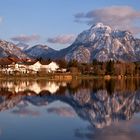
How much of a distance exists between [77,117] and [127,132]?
644 centimetres

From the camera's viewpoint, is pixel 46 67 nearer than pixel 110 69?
No

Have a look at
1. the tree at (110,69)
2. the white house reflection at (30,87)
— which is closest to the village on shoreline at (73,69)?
the tree at (110,69)

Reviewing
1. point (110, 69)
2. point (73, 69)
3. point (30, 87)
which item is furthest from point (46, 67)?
point (30, 87)

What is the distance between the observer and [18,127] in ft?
65.5

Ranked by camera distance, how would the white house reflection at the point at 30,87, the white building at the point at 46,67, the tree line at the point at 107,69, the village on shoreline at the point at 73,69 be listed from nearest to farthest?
the white house reflection at the point at 30,87
the village on shoreline at the point at 73,69
the tree line at the point at 107,69
the white building at the point at 46,67

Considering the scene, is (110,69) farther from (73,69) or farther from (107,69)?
(73,69)

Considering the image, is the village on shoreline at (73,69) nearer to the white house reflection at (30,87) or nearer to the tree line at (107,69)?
the tree line at (107,69)

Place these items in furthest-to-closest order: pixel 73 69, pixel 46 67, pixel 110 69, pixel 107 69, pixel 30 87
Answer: pixel 46 67 < pixel 107 69 < pixel 110 69 < pixel 73 69 < pixel 30 87

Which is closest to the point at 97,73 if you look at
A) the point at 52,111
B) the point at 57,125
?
the point at 52,111

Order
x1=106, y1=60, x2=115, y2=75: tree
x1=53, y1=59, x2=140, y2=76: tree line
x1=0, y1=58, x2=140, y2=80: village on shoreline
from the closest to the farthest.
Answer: x1=0, y1=58, x2=140, y2=80: village on shoreline → x1=53, y1=59, x2=140, y2=76: tree line → x1=106, y1=60, x2=115, y2=75: tree

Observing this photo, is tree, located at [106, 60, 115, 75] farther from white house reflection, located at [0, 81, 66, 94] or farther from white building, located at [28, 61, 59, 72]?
white house reflection, located at [0, 81, 66, 94]

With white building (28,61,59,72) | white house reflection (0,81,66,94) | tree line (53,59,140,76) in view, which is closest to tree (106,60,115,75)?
tree line (53,59,140,76)

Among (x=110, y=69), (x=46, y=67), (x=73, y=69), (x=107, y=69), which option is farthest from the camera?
(x=46, y=67)

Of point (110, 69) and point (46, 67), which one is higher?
point (46, 67)
